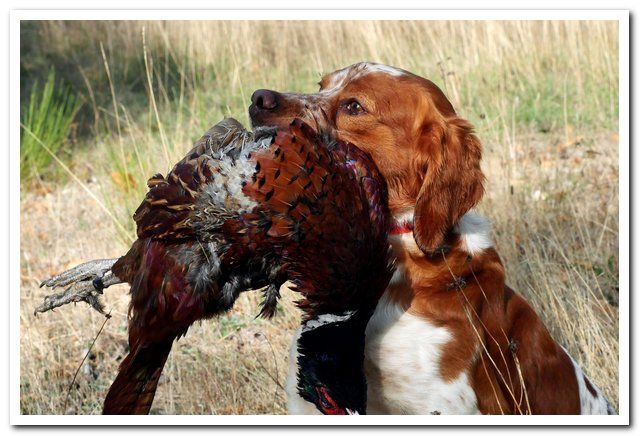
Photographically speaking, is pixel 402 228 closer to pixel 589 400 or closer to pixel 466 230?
pixel 466 230

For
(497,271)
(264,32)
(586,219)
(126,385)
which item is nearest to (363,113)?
(497,271)

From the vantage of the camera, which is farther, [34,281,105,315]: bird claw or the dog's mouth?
the dog's mouth

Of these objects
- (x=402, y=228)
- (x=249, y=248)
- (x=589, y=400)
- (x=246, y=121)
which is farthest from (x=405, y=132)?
(x=246, y=121)

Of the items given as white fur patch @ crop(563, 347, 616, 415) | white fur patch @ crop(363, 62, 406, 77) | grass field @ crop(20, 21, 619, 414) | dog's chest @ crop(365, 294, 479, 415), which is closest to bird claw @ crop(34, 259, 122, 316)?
grass field @ crop(20, 21, 619, 414)

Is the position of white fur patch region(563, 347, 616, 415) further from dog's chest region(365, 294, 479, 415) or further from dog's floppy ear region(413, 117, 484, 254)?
dog's floppy ear region(413, 117, 484, 254)

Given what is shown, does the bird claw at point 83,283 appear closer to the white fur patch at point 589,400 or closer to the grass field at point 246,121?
the grass field at point 246,121

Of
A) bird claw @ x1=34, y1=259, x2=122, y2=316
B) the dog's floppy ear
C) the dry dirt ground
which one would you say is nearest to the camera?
bird claw @ x1=34, y1=259, x2=122, y2=316

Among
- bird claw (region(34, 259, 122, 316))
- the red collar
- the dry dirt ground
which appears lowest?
the dry dirt ground

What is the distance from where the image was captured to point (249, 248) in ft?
8.38

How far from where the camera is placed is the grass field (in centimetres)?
429

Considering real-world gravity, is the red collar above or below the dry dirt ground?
above
